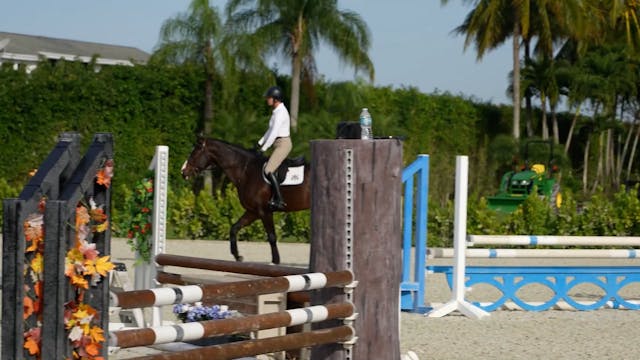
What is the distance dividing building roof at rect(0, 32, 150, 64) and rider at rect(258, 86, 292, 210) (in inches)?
654

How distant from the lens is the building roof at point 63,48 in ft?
91.2

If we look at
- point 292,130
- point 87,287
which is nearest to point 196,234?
point 292,130

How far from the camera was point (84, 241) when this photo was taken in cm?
298

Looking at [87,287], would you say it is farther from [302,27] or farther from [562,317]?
[302,27]

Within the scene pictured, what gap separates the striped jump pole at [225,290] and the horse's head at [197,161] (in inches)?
259

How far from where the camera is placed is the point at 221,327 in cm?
372

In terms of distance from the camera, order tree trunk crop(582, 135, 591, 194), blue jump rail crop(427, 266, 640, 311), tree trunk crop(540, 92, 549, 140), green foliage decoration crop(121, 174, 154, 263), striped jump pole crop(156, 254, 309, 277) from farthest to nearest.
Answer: tree trunk crop(540, 92, 549, 140) → tree trunk crop(582, 135, 591, 194) → blue jump rail crop(427, 266, 640, 311) → green foliage decoration crop(121, 174, 154, 263) → striped jump pole crop(156, 254, 309, 277)

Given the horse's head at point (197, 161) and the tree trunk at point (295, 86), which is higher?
the tree trunk at point (295, 86)

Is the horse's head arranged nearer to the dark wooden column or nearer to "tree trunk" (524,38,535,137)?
the dark wooden column

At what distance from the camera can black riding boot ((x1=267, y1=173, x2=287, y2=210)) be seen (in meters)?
10.8

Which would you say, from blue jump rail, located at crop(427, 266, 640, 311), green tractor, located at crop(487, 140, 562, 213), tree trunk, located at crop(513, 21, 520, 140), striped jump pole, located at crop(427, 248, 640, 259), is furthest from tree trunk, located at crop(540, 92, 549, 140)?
striped jump pole, located at crop(427, 248, 640, 259)

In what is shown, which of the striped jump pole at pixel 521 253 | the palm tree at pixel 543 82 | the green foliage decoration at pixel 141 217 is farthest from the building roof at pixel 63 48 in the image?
the green foliage decoration at pixel 141 217


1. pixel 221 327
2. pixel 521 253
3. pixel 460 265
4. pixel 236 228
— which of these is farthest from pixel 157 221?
Answer: pixel 236 228

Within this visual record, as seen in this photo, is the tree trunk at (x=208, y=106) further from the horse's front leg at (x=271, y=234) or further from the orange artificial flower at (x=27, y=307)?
the orange artificial flower at (x=27, y=307)
